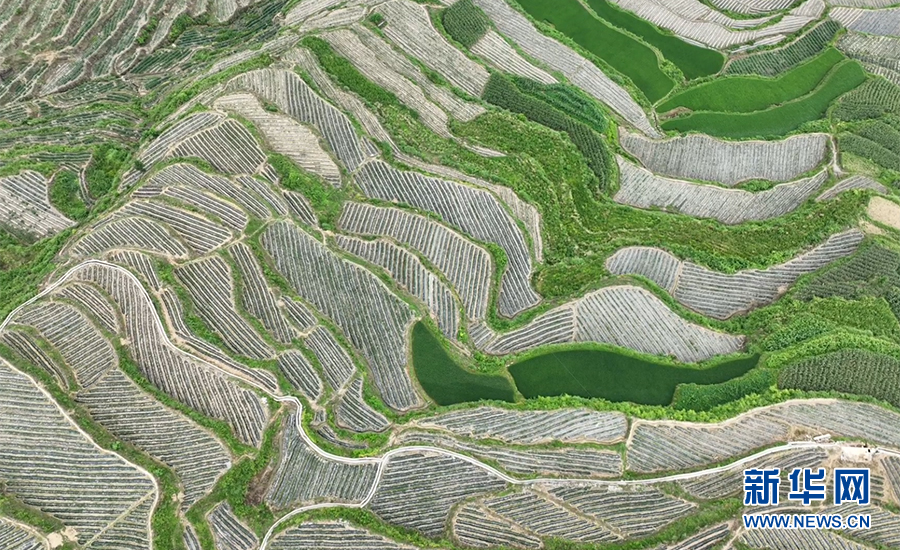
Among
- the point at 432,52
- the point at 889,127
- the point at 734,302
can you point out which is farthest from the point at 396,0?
the point at 889,127

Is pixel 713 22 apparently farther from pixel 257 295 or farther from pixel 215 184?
pixel 257 295

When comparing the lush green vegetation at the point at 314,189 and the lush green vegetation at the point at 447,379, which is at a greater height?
the lush green vegetation at the point at 314,189

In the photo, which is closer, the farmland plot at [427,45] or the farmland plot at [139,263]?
the farmland plot at [139,263]

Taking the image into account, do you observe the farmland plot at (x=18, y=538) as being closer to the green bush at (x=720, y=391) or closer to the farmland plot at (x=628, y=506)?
the farmland plot at (x=628, y=506)

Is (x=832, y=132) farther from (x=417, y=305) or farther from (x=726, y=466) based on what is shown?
(x=417, y=305)

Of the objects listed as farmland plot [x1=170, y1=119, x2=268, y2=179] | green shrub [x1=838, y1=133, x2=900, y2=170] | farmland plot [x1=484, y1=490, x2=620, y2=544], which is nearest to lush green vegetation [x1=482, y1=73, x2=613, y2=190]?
green shrub [x1=838, y1=133, x2=900, y2=170]

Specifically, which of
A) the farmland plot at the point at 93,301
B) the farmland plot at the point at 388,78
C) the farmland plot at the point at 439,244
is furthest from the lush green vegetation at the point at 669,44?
the farmland plot at the point at 93,301
